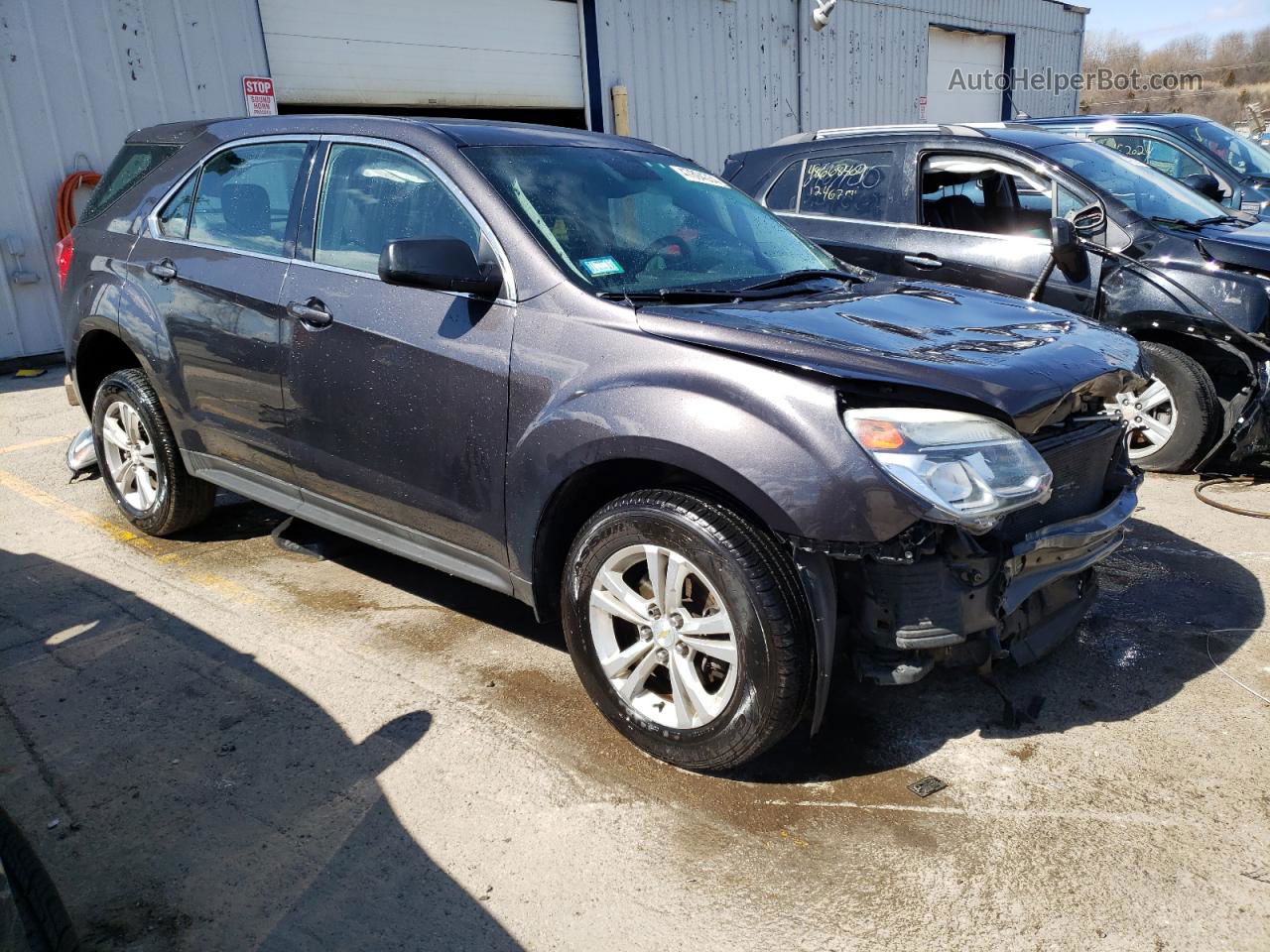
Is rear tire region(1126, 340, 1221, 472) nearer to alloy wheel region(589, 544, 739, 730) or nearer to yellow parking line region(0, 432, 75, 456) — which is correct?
alloy wheel region(589, 544, 739, 730)

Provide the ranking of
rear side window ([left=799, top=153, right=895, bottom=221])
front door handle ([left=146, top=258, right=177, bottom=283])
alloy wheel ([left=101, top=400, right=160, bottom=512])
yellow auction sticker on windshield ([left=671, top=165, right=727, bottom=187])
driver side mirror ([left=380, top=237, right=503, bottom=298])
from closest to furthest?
driver side mirror ([left=380, top=237, right=503, bottom=298])
yellow auction sticker on windshield ([left=671, top=165, right=727, bottom=187])
front door handle ([left=146, top=258, right=177, bottom=283])
alloy wheel ([left=101, top=400, right=160, bottom=512])
rear side window ([left=799, top=153, right=895, bottom=221])

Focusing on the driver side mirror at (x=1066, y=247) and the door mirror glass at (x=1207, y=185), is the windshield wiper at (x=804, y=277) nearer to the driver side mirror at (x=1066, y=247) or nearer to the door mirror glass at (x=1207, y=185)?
the driver side mirror at (x=1066, y=247)

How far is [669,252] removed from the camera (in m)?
3.42

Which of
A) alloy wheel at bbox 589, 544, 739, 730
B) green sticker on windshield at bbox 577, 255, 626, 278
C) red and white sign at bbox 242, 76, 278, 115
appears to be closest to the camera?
alloy wheel at bbox 589, 544, 739, 730

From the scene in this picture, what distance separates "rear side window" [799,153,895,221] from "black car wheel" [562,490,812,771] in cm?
405

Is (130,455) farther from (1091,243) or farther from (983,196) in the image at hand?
(1091,243)

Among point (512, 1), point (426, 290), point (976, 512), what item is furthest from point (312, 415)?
point (512, 1)

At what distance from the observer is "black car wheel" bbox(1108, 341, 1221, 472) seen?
17.3 feet

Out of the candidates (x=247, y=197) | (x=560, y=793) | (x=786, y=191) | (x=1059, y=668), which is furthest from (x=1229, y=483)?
(x=247, y=197)

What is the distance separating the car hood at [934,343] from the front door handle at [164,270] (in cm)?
240

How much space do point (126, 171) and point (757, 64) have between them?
1328 centimetres

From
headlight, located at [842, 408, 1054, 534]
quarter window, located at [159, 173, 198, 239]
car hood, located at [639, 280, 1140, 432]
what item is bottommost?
headlight, located at [842, 408, 1054, 534]

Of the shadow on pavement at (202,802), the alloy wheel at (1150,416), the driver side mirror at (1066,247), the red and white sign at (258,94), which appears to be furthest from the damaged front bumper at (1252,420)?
the red and white sign at (258,94)

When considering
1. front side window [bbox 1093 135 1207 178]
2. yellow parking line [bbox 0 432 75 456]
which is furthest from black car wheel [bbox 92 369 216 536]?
front side window [bbox 1093 135 1207 178]
